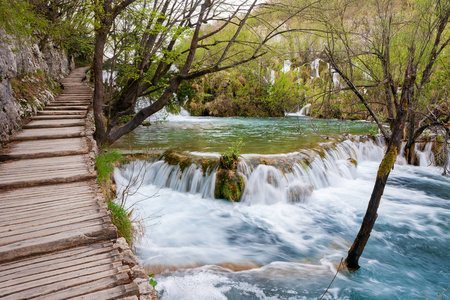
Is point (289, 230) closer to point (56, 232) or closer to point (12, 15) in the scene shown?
point (56, 232)

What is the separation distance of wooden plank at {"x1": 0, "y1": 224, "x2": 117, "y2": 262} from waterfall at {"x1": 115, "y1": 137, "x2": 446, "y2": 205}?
463 centimetres

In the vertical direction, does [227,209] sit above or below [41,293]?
below

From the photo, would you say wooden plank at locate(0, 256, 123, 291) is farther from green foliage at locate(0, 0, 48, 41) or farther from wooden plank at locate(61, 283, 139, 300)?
green foliage at locate(0, 0, 48, 41)

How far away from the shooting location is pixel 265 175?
793cm

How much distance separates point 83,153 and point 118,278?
3874 mm

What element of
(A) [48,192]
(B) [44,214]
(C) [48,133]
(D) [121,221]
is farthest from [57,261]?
(C) [48,133]

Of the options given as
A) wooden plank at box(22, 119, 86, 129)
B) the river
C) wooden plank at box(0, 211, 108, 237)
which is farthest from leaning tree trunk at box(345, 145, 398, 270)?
wooden plank at box(22, 119, 86, 129)

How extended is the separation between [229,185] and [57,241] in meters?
5.52

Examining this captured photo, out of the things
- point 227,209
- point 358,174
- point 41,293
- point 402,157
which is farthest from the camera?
point 402,157

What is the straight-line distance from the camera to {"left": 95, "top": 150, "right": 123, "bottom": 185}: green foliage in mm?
5375

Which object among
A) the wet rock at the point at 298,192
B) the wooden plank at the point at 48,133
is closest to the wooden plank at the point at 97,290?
the wooden plank at the point at 48,133

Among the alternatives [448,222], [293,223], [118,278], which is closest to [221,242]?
[293,223]

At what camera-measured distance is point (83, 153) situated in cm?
510

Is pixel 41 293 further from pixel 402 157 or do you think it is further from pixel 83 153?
pixel 402 157
